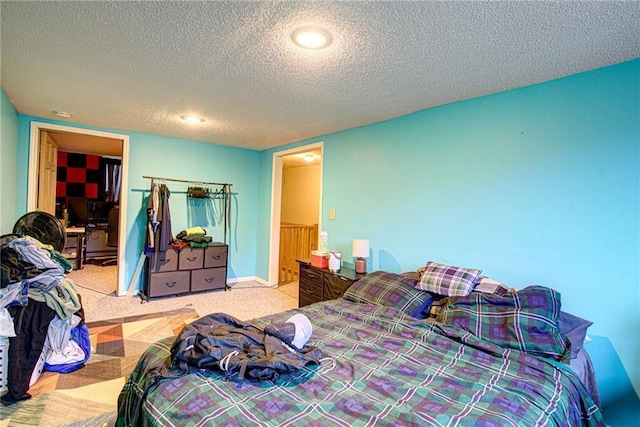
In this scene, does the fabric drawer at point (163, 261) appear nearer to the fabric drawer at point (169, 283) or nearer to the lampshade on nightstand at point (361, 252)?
the fabric drawer at point (169, 283)

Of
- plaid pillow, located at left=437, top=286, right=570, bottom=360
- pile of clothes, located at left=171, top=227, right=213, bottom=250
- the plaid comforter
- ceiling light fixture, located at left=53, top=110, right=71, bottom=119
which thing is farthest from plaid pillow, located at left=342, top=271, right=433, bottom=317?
ceiling light fixture, located at left=53, top=110, right=71, bottom=119

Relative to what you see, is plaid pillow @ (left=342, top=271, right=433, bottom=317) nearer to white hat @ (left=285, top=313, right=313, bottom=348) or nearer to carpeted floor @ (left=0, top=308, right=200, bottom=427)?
white hat @ (left=285, top=313, right=313, bottom=348)

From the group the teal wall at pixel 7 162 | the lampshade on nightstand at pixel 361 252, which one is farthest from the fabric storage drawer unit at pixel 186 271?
the lampshade on nightstand at pixel 361 252

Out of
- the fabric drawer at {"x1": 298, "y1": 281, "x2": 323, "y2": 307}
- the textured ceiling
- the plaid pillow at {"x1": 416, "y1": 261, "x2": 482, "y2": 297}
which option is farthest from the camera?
the fabric drawer at {"x1": 298, "y1": 281, "x2": 323, "y2": 307}

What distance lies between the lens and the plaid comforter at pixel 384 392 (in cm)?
113

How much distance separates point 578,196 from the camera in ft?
6.68

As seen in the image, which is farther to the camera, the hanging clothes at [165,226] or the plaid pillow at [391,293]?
the hanging clothes at [165,226]

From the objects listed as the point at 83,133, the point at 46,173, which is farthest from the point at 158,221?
the point at 46,173

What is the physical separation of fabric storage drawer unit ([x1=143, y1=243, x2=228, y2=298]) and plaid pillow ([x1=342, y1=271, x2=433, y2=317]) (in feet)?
8.69

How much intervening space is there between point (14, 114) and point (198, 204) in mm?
2213

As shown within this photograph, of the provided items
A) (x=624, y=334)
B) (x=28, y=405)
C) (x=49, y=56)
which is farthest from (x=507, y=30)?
(x=28, y=405)

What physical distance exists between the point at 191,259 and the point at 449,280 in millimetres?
3422

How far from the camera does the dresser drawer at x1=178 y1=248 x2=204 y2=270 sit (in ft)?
14.1

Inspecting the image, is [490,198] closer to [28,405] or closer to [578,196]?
[578,196]
